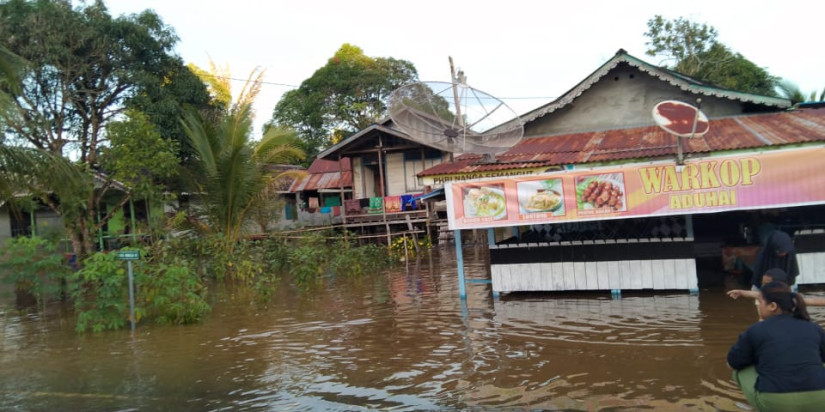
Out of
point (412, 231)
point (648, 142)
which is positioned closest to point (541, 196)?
point (648, 142)

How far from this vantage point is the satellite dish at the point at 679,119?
30.0 ft

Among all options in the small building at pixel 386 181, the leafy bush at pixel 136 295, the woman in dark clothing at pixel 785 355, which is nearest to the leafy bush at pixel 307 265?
the leafy bush at pixel 136 295

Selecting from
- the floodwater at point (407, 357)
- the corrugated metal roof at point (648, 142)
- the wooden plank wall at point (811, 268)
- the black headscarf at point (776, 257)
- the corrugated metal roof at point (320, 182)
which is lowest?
the floodwater at point (407, 357)

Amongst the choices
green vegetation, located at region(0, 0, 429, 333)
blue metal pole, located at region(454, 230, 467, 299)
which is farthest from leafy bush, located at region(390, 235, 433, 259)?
blue metal pole, located at region(454, 230, 467, 299)

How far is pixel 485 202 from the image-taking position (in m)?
10.6

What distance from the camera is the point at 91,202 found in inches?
684

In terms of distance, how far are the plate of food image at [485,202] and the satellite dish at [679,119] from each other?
9.02ft

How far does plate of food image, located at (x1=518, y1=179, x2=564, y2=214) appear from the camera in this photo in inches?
405

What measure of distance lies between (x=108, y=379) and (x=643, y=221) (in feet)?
32.1

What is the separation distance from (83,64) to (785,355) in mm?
21971

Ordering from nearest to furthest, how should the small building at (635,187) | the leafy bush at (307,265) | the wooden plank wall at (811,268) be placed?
the small building at (635,187), the wooden plank wall at (811,268), the leafy bush at (307,265)

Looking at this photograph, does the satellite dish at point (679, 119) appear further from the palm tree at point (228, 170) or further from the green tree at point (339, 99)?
the green tree at point (339, 99)

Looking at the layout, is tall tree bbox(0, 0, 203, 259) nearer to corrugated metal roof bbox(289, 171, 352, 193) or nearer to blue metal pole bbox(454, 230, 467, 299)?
corrugated metal roof bbox(289, 171, 352, 193)

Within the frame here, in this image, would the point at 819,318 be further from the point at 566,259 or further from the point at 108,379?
the point at 108,379
